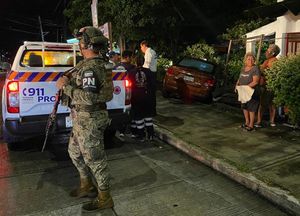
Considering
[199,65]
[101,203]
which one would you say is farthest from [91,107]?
[199,65]

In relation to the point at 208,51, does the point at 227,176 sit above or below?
below

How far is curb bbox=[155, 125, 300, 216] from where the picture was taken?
3887 mm

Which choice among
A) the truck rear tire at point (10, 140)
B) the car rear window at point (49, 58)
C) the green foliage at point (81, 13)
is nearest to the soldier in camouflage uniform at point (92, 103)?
the truck rear tire at point (10, 140)

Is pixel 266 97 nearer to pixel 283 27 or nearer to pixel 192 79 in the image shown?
pixel 283 27

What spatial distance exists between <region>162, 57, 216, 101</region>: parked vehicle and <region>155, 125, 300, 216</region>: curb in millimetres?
4090

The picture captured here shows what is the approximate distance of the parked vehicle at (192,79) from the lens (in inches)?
412

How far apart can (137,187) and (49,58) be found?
3.57 m

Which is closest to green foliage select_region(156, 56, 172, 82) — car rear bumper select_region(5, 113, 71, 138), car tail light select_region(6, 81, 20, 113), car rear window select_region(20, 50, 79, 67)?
car rear window select_region(20, 50, 79, 67)

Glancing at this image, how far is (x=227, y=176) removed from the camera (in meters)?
4.89

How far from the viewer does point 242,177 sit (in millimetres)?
4598

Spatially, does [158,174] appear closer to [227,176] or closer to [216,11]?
[227,176]

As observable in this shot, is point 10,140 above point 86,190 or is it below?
above

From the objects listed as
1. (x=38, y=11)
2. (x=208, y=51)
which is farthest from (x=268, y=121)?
(x=38, y=11)

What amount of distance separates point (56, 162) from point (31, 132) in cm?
66
